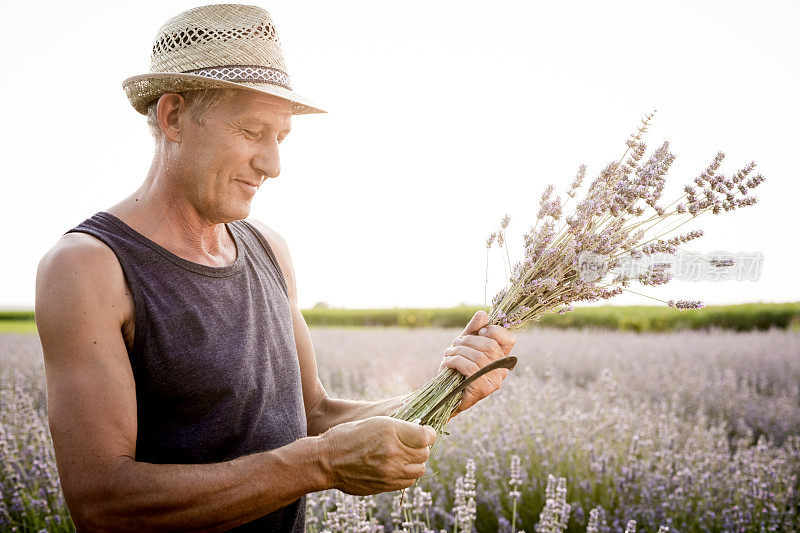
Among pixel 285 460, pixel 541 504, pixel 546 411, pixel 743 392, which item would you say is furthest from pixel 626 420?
pixel 285 460

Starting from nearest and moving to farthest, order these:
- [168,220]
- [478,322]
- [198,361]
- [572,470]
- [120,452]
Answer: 1. [120,452]
2. [198,361]
3. [168,220]
4. [478,322]
5. [572,470]

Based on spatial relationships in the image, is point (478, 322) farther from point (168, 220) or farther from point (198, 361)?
point (168, 220)

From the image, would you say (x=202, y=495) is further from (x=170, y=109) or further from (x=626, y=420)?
(x=626, y=420)

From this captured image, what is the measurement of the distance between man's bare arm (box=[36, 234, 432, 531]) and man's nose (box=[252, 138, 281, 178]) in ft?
1.51

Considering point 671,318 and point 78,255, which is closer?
point 78,255

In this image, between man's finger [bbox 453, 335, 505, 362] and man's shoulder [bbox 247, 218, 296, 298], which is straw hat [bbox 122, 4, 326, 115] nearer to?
man's shoulder [bbox 247, 218, 296, 298]

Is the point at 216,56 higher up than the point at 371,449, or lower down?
higher up

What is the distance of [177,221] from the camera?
64.5 inches

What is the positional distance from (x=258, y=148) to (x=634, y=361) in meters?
7.22

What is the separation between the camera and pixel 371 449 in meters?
1.34

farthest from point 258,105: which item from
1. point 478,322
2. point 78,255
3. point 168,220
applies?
point 478,322

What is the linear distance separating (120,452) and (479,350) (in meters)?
0.90

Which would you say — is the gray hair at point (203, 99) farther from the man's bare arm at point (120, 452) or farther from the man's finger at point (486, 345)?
the man's finger at point (486, 345)

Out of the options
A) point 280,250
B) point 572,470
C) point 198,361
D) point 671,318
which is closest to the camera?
point 198,361
